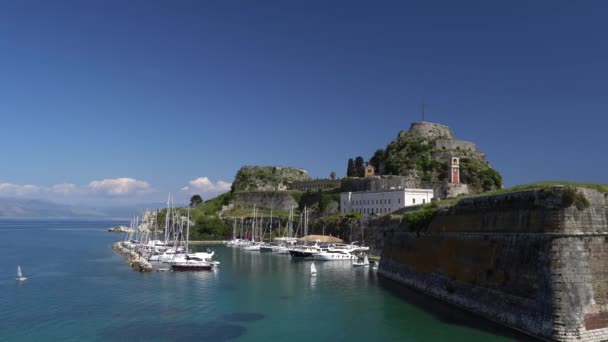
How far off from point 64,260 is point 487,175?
204 ft

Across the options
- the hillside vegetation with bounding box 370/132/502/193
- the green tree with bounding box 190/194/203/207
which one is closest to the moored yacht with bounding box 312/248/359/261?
the hillside vegetation with bounding box 370/132/502/193

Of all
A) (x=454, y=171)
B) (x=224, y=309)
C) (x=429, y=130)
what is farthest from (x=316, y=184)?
(x=224, y=309)

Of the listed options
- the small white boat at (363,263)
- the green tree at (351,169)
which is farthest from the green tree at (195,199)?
the small white boat at (363,263)

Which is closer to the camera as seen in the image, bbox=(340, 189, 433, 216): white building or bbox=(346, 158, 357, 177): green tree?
bbox=(340, 189, 433, 216): white building

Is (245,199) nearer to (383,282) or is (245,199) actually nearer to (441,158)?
(441,158)

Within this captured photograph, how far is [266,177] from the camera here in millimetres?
129125

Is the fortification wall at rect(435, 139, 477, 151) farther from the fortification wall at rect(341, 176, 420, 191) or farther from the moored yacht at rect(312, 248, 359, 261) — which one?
the moored yacht at rect(312, 248, 359, 261)

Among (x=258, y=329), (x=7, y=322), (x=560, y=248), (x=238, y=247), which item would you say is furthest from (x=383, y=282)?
(x=238, y=247)

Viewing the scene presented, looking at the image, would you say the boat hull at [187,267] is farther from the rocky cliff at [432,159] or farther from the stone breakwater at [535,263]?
the rocky cliff at [432,159]

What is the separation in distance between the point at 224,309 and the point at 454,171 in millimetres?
56197

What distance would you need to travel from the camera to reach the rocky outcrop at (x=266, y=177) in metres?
127

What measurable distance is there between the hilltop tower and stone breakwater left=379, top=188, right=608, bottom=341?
49.0 meters

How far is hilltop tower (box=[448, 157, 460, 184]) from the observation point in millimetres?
77688

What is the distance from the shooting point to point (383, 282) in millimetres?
40469
